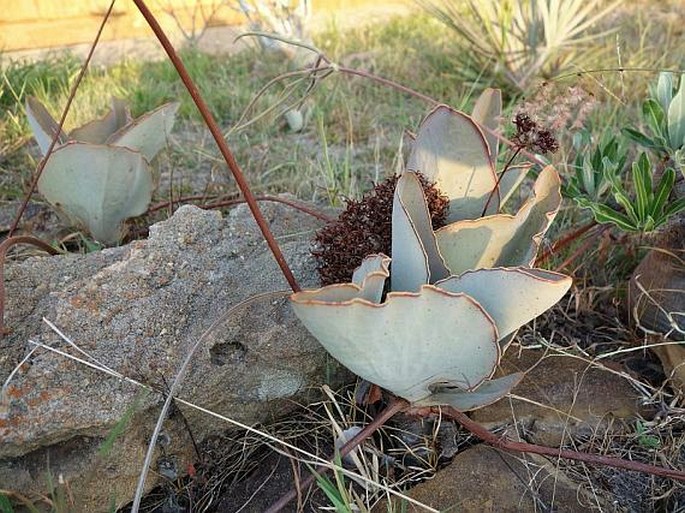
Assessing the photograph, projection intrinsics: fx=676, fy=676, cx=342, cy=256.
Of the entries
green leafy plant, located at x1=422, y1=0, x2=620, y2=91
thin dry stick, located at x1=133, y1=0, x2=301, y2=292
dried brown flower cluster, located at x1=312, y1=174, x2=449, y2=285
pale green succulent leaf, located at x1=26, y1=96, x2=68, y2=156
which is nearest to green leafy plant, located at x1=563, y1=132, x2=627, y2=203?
dried brown flower cluster, located at x1=312, y1=174, x2=449, y2=285

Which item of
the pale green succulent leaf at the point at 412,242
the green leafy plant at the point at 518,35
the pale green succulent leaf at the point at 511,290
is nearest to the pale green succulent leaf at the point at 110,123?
the pale green succulent leaf at the point at 412,242

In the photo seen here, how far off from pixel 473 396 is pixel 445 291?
7.9 inches

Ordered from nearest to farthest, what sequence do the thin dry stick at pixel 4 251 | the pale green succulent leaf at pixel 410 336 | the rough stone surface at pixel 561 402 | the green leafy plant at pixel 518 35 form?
1. the pale green succulent leaf at pixel 410 336
2. the thin dry stick at pixel 4 251
3. the rough stone surface at pixel 561 402
4. the green leafy plant at pixel 518 35

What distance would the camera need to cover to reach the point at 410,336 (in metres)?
0.71

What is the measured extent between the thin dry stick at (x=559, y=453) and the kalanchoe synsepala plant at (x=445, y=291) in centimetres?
6

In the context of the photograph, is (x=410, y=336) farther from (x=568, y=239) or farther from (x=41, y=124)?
(x=41, y=124)

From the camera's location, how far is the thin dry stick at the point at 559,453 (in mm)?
817

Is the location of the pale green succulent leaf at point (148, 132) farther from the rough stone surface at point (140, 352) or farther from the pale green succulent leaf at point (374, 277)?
the pale green succulent leaf at point (374, 277)

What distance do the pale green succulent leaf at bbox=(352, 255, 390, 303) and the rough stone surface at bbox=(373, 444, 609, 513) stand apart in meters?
0.30

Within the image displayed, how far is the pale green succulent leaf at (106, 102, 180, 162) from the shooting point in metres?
1.25

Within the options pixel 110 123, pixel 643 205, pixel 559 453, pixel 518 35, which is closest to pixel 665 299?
pixel 643 205

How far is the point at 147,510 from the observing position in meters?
0.92

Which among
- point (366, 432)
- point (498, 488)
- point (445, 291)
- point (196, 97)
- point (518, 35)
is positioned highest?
point (196, 97)

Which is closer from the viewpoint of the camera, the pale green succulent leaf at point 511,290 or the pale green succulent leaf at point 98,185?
the pale green succulent leaf at point 511,290
